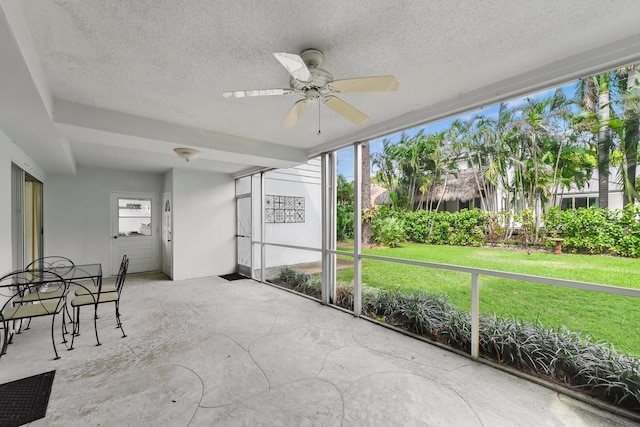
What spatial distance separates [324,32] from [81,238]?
7000mm

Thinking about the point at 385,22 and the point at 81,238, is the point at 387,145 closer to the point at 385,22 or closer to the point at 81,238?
the point at 385,22

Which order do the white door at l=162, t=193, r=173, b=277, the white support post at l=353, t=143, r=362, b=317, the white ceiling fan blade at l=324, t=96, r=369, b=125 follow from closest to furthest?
1. the white ceiling fan blade at l=324, t=96, r=369, b=125
2. the white support post at l=353, t=143, r=362, b=317
3. the white door at l=162, t=193, r=173, b=277

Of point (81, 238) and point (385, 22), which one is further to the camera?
point (81, 238)

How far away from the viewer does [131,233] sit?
6.76m

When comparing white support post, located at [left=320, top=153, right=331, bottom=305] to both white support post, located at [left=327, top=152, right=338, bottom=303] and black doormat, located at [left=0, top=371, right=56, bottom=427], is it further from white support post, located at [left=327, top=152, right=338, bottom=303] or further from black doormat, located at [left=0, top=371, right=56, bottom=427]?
black doormat, located at [left=0, top=371, right=56, bottom=427]

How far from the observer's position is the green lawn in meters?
2.41

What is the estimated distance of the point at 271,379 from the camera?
237 centimetres

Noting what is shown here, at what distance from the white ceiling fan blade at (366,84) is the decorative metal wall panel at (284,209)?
488cm

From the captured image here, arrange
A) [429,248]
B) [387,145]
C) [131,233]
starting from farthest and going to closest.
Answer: [131,233] → [387,145] → [429,248]

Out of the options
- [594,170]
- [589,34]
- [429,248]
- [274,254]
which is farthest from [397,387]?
[274,254]

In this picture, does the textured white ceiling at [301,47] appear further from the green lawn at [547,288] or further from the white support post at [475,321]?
the white support post at [475,321]

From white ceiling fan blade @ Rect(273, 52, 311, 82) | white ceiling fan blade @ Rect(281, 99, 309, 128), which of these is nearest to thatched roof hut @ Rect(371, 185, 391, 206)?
white ceiling fan blade @ Rect(281, 99, 309, 128)

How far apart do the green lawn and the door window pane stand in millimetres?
5908

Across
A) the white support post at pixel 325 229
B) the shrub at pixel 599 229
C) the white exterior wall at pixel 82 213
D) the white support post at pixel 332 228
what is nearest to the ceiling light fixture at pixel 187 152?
the white support post at pixel 325 229
